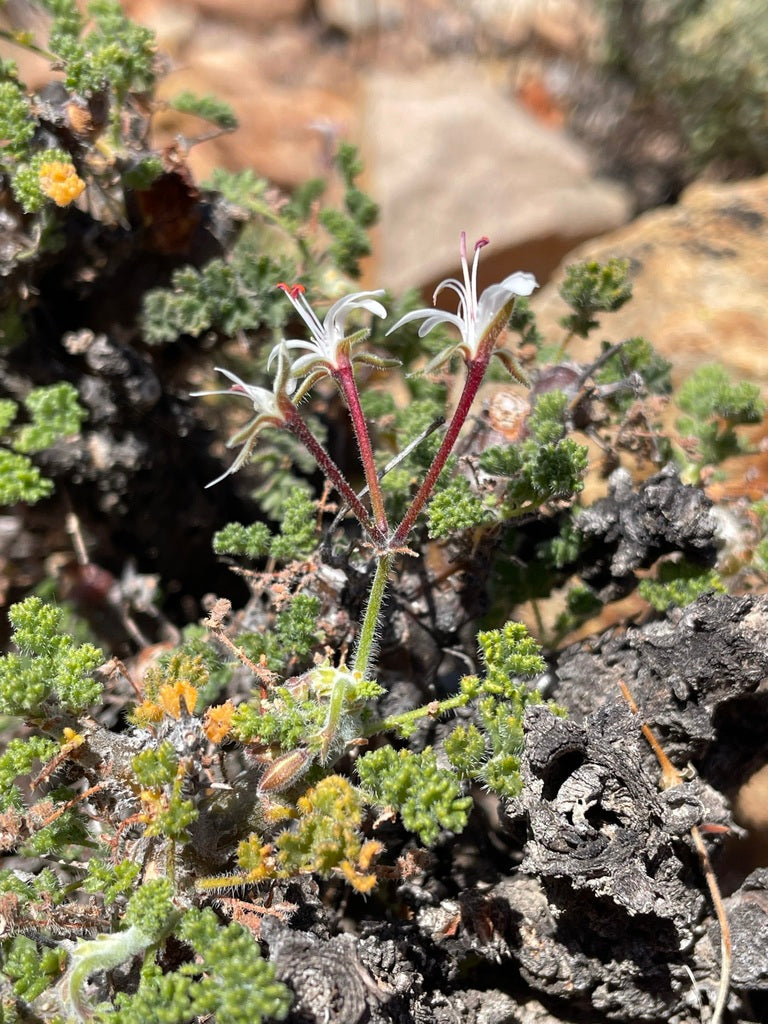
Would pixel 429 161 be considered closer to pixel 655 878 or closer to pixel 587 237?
pixel 587 237

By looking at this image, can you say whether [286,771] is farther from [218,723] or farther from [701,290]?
[701,290]

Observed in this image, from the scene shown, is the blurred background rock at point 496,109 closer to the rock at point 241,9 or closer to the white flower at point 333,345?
the rock at point 241,9

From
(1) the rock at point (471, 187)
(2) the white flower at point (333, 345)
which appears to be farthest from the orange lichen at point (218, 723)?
(1) the rock at point (471, 187)

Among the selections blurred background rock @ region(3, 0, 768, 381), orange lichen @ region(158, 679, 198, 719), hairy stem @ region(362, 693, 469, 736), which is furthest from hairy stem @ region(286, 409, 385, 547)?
blurred background rock @ region(3, 0, 768, 381)

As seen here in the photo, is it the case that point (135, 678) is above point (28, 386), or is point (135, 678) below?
below

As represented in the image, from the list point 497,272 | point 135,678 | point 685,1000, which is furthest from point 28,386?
point 497,272

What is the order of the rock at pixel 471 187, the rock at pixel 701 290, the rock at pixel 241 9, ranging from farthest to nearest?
the rock at pixel 241 9, the rock at pixel 471 187, the rock at pixel 701 290
